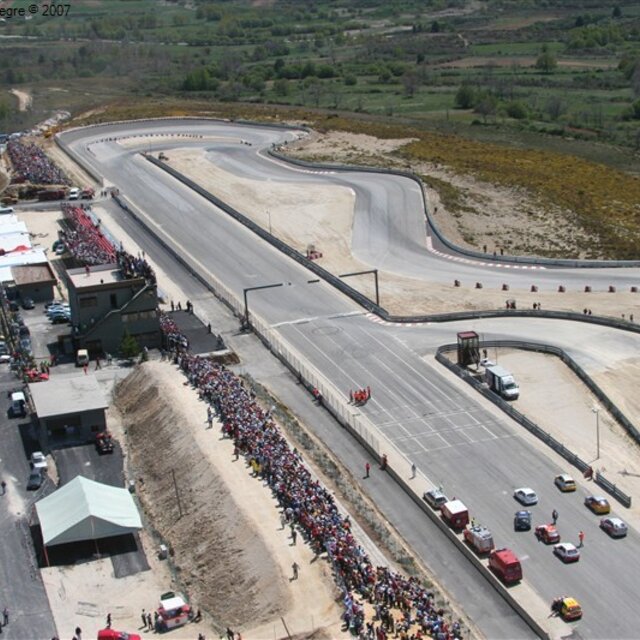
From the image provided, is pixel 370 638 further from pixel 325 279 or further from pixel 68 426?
pixel 325 279

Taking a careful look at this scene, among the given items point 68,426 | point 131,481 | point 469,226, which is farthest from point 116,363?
point 469,226

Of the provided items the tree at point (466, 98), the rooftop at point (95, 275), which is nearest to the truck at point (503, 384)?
the rooftop at point (95, 275)

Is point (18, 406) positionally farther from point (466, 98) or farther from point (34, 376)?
point (466, 98)

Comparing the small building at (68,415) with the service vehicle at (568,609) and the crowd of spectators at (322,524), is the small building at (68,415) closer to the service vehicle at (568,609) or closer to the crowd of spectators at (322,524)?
the crowd of spectators at (322,524)

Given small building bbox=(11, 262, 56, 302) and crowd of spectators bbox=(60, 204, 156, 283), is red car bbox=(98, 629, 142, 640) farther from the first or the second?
small building bbox=(11, 262, 56, 302)

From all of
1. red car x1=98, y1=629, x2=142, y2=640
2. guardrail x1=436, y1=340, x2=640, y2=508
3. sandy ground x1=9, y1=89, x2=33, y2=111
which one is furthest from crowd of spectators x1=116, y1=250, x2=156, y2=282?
sandy ground x1=9, y1=89, x2=33, y2=111

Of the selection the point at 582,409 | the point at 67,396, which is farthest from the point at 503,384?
the point at 67,396
